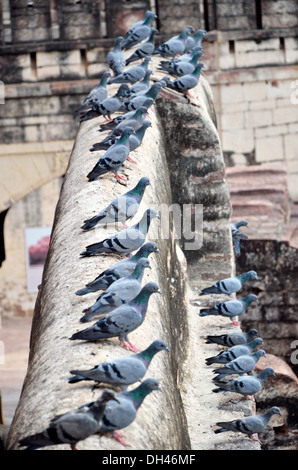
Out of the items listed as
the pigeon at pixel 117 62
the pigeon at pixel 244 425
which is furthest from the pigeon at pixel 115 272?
the pigeon at pixel 117 62

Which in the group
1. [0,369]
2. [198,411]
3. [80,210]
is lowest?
[0,369]

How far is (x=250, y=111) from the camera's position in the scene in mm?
16484

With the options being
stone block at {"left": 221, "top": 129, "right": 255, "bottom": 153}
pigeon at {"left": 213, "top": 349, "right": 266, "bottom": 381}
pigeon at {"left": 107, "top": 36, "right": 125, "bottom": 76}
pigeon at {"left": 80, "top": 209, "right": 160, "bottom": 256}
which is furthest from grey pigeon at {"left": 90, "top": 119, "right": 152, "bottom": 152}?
stone block at {"left": 221, "top": 129, "right": 255, "bottom": 153}

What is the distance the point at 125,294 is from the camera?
4945mm

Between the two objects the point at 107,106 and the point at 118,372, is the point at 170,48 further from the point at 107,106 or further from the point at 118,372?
the point at 118,372

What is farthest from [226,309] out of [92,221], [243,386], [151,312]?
[151,312]

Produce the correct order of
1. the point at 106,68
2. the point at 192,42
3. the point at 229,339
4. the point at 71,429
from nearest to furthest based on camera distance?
the point at 71,429
the point at 229,339
the point at 192,42
the point at 106,68

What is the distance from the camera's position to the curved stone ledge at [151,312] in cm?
430

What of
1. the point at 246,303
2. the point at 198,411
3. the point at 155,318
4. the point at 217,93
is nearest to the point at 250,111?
the point at 217,93

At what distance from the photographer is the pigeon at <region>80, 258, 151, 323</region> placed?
4.84 meters

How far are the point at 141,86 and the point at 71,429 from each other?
18.6 ft

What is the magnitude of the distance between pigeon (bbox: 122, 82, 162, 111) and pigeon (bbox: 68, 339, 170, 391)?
4.23 m

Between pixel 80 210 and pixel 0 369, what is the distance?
1313 cm
